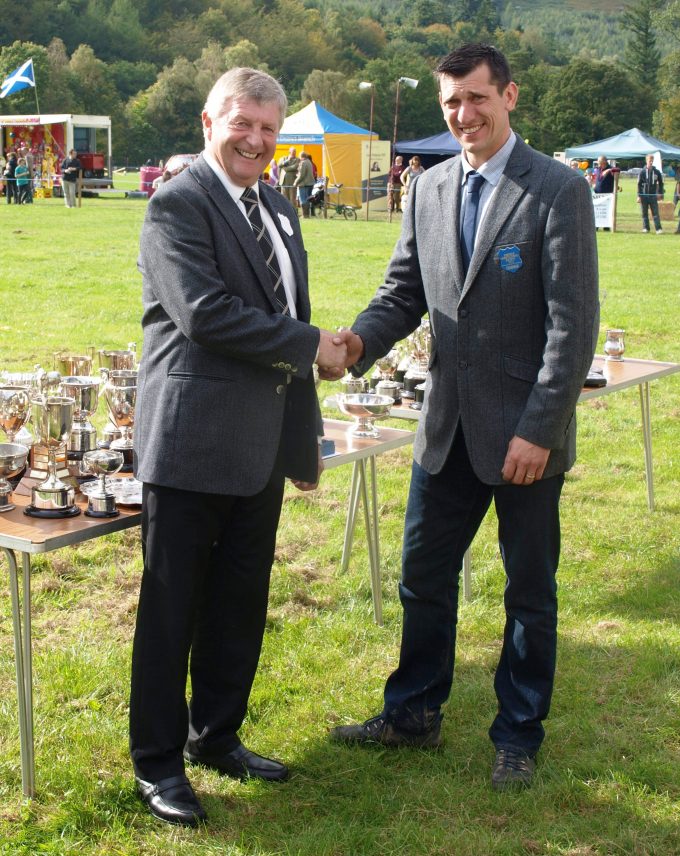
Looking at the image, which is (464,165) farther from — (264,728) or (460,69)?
(264,728)

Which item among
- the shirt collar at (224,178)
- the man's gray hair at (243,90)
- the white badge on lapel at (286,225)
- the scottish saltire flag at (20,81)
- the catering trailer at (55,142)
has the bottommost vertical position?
the white badge on lapel at (286,225)

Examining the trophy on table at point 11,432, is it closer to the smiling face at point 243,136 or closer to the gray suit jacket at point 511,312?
the smiling face at point 243,136

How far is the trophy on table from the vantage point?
118 inches

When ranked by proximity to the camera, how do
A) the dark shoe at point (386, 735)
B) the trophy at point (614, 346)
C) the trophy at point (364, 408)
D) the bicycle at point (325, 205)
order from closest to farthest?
1. the dark shoe at point (386, 735)
2. the trophy at point (364, 408)
3. the trophy at point (614, 346)
4. the bicycle at point (325, 205)

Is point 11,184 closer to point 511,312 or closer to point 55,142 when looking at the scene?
point 55,142

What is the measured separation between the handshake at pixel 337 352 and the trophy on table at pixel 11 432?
0.93 metres

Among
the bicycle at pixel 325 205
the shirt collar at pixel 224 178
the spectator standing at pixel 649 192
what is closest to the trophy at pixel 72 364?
the shirt collar at pixel 224 178

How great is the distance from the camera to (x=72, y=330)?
9773mm

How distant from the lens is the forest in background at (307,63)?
82.8 metres

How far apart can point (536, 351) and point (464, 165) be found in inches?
22.9

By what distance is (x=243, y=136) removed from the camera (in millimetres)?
2629

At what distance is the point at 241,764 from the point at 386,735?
0.49 meters

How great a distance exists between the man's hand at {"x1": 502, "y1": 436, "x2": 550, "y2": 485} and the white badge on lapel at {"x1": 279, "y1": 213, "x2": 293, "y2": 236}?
33.7 inches

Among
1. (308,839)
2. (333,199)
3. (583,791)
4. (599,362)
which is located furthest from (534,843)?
(333,199)
